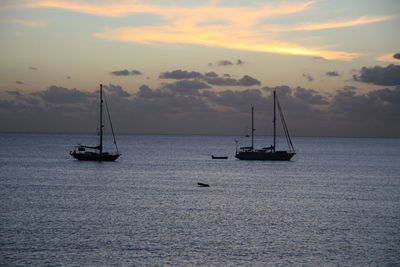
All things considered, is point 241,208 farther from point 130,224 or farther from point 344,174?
point 344,174

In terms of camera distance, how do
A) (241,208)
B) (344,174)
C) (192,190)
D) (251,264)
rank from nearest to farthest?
1. (251,264)
2. (241,208)
3. (192,190)
4. (344,174)

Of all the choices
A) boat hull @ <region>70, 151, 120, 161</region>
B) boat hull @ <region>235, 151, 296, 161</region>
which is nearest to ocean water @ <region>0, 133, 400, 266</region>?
boat hull @ <region>70, 151, 120, 161</region>

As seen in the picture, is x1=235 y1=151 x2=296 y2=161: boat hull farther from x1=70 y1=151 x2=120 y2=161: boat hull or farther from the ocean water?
the ocean water

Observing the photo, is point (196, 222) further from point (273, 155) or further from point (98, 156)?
point (273, 155)

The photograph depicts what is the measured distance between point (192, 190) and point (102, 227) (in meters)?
34.7

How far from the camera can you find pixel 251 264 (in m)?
46.0

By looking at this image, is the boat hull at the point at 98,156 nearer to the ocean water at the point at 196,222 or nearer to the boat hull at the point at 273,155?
the ocean water at the point at 196,222

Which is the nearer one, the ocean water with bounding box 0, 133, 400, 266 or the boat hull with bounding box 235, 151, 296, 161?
the ocean water with bounding box 0, 133, 400, 266

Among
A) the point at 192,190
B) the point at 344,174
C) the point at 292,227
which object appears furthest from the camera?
the point at 344,174

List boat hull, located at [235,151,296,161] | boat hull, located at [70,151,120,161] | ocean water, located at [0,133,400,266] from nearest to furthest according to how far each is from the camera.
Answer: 1. ocean water, located at [0,133,400,266]
2. boat hull, located at [70,151,120,161]
3. boat hull, located at [235,151,296,161]

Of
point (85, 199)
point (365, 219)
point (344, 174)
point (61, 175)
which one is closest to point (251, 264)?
point (365, 219)

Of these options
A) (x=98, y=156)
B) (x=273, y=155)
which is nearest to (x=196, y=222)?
(x=98, y=156)

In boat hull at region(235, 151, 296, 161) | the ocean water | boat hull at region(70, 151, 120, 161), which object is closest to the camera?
the ocean water

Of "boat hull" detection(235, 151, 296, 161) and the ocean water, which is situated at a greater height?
"boat hull" detection(235, 151, 296, 161)
